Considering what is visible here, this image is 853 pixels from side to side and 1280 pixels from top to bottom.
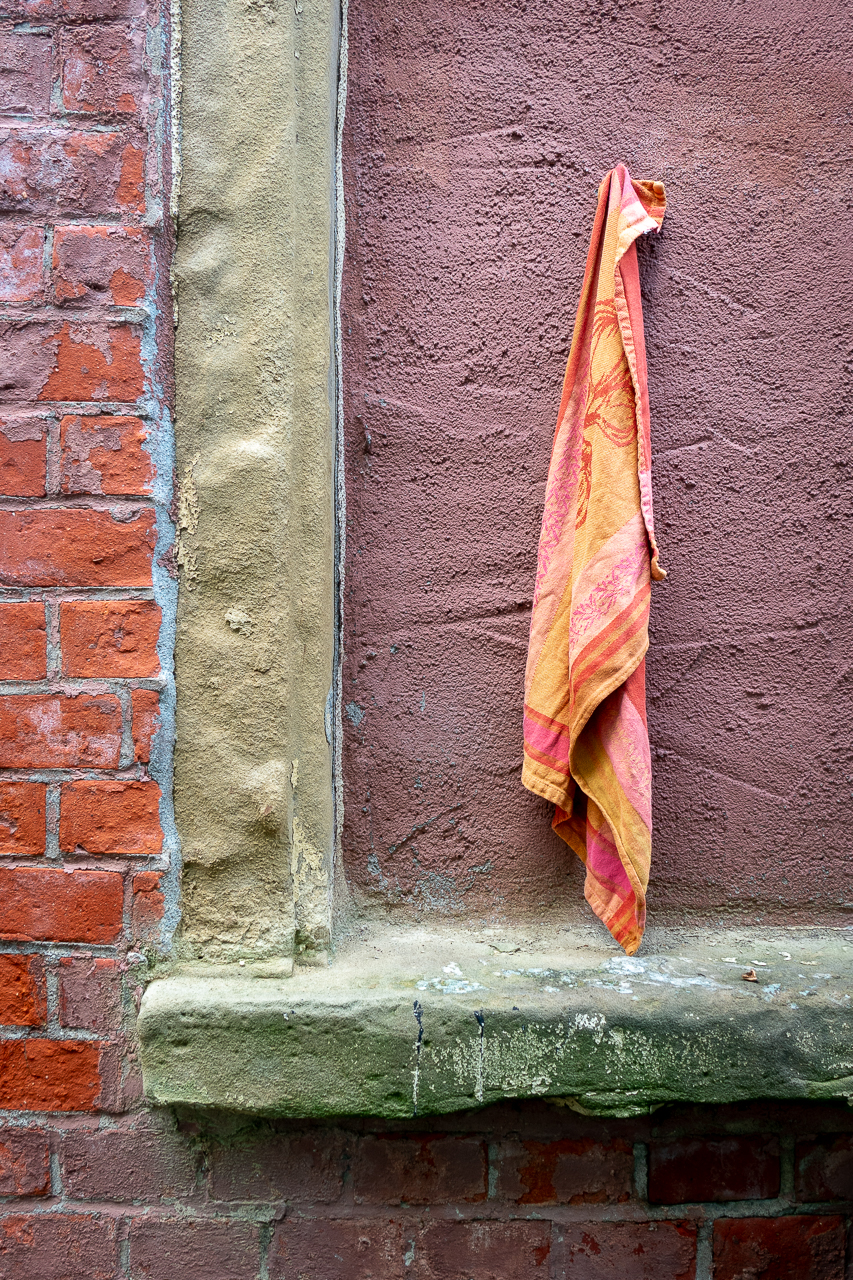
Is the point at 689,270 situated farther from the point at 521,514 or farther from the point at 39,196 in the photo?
the point at 39,196

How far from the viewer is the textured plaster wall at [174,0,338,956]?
1044 mm

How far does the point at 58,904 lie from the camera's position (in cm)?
102

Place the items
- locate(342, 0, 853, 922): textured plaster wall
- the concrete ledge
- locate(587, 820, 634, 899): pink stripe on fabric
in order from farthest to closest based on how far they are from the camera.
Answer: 1. locate(342, 0, 853, 922): textured plaster wall
2. locate(587, 820, 634, 899): pink stripe on fabric
3. the concrete ledge

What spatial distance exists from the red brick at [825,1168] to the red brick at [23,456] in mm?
1359

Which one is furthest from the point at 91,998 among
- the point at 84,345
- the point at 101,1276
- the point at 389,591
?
the point at 84,345

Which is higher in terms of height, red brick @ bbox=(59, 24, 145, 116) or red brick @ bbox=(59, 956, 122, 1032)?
red brick @ bbox=(59, 24, 145, 116)

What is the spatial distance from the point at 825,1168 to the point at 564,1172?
0.36 metres

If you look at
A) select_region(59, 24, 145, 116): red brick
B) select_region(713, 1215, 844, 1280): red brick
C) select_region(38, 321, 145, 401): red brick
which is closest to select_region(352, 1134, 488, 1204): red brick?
select_region(713, 1215, 844, 1280): red brick

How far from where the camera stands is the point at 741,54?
1190 mm

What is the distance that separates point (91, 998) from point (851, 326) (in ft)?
4.71

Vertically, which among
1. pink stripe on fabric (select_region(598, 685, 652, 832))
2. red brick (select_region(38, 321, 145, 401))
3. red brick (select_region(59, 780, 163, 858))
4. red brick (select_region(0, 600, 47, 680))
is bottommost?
red brick (select_region(59, 780, 163, 858))

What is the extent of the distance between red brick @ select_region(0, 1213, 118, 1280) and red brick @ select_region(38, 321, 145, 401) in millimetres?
1065

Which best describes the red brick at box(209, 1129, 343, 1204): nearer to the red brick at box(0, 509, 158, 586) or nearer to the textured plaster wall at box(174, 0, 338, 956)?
the textured plaster wall at box(174, 0, 338, 956)

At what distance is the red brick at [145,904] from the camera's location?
1.02 m
